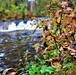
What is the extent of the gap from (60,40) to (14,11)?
15.5 m

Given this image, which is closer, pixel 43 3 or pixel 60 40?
pixel 60 40

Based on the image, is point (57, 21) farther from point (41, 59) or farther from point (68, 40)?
point (41, 59)

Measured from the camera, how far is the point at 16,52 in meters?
6.98

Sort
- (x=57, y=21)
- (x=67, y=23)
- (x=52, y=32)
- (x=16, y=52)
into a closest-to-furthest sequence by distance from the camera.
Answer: (x=67, y=23)
(x=57, y=21)
(x=52, y=32)
(x=16, y=52)

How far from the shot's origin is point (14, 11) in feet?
65.0

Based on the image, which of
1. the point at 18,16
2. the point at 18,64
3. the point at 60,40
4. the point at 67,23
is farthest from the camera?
the point at 18,16

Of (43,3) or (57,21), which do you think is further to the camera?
(43,3)

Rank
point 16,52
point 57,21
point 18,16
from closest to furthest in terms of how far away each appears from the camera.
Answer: point 57,21 < point 16,52 < point 18,16

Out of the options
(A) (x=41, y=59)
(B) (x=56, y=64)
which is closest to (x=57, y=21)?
(B) (x=56, y=64)

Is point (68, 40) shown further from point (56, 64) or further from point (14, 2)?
point (14, 2)

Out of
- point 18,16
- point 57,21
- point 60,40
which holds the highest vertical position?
point 57,21

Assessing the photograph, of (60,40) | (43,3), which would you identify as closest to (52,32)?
(60,40)

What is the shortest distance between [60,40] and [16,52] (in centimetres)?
259

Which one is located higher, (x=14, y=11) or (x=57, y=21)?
(x=57, y=21)
